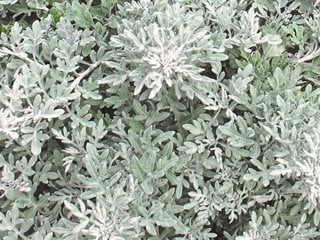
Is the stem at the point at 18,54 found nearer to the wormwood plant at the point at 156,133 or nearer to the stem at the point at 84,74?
the wormwood plant at the point at 156,133

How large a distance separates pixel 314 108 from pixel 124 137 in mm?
675

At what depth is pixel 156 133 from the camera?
2189 millimetres

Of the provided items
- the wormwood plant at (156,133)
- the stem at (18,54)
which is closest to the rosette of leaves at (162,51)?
the wormwood plant at (156,133)

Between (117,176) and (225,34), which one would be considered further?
(225,34)

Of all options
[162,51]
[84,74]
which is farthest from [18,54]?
[162,51]

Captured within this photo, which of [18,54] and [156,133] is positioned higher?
[18,54]

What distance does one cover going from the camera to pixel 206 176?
2.23 metres

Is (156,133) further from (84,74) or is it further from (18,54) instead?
(18,54)

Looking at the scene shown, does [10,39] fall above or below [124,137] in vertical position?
above

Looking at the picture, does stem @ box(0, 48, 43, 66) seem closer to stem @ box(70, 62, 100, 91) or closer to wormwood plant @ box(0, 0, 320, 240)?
wormwood plant @ box(0, 0, 320, 240)

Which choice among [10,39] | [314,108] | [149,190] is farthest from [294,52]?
[10,39]

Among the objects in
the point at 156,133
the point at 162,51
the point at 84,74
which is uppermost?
the point at 162,51

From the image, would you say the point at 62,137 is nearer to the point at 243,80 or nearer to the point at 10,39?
the point at 10,39

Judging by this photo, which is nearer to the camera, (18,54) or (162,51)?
(162,51)
